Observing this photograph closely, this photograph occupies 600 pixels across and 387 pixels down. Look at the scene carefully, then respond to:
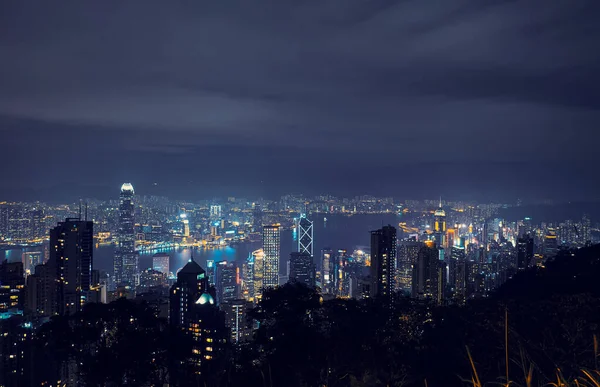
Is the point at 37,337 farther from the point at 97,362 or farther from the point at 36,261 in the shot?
the point at 36,261

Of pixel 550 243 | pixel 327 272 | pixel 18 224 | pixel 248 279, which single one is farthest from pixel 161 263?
pixel 550 243

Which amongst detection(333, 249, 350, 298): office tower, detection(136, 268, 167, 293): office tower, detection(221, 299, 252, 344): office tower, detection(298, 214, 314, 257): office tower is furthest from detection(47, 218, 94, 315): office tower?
detection(298, 214, 314, 257): office tower

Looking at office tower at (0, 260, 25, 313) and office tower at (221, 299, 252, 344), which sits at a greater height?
office tower at (0, 260, 25, 313)

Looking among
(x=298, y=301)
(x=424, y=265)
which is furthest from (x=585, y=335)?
(x=424, y=265)

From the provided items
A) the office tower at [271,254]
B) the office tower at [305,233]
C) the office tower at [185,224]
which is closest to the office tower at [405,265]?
the office tower at [271,254]

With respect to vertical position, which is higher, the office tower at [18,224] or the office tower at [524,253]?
the office tower at [18,224]

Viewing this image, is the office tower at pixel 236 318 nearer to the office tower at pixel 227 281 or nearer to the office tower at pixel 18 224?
the office tower at pixel 227 281

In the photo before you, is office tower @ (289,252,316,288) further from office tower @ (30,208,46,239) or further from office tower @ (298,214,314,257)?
office tower @ (30,208,46,239)
